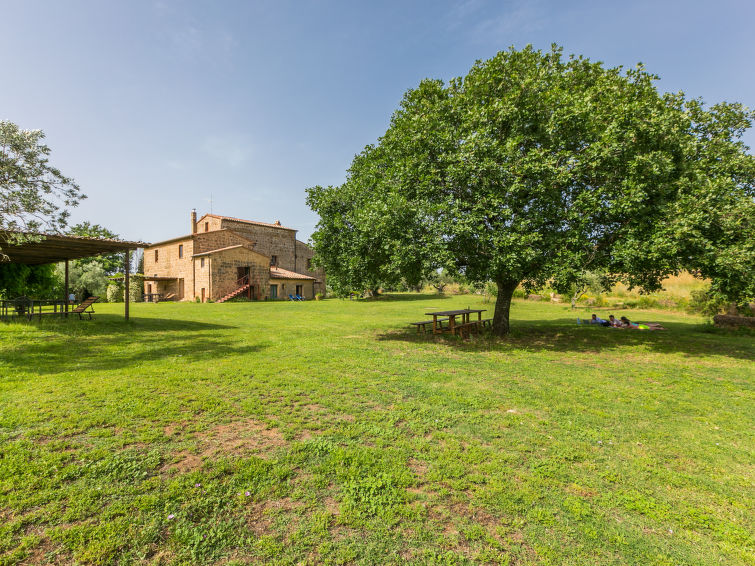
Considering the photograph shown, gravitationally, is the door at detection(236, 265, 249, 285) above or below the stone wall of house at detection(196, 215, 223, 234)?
below

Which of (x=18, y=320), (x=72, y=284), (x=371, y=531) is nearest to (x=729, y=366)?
(x=371, y=531)

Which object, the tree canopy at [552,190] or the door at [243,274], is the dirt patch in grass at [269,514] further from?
the door at [243,274]

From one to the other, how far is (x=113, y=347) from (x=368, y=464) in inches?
362

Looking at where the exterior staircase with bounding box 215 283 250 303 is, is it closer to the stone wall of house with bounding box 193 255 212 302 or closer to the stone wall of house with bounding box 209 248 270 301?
the stone wall of house with bounding box 209 248 270 301

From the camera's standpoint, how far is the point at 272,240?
142 feet

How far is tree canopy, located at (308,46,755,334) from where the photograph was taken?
8.90m

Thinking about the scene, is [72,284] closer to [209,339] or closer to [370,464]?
[209,339]

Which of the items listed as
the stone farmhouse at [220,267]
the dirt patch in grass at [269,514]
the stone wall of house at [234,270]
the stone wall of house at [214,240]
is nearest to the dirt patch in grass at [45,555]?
the dirt patch in grass at [269,514]

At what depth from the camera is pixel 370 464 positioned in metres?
3.57

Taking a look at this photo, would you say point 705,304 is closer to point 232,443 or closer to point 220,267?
point 232,443

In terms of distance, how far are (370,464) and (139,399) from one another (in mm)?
4004

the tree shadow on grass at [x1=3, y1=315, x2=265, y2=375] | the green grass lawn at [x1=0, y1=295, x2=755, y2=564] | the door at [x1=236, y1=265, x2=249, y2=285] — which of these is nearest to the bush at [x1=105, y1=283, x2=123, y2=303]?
the door at [x1=236, y1=265, x2=249, y2=285]

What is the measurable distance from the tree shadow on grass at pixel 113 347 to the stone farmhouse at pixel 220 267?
19.0 metres

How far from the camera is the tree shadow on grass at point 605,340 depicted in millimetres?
10328
